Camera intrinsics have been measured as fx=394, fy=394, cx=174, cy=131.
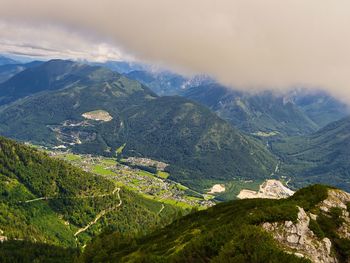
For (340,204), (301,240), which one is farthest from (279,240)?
(340,204)

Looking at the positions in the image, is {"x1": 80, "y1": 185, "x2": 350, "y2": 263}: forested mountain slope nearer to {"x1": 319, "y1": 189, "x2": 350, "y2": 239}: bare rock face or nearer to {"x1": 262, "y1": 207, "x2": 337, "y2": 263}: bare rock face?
{"x1": 262, "y1": 207, "x2": 337, "y2": 263}: bare rock face

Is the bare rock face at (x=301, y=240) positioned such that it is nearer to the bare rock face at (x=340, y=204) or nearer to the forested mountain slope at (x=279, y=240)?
the forested mountain slope at (x=279, y=240)

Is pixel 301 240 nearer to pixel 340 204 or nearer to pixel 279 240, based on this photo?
pixel 279 240

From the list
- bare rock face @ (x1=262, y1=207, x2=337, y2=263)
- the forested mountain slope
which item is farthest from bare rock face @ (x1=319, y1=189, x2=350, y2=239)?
bare rock face @ (x1=262, y1=207, x2=337, y2=263)

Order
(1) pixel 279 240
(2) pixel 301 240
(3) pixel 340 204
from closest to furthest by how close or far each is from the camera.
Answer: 1. (1) pixel 279 240
2. (2) pixel 301 240
3. (3) pixel 340 204

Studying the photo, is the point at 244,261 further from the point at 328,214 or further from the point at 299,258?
the point at 328,214

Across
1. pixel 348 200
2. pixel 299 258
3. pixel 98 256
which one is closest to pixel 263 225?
pixel 299 258

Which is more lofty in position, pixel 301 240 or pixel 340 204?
pixel 301 240

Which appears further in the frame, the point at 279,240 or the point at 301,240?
the point at 301,240

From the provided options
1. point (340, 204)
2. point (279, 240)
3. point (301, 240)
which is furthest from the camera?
point (340, 204)
